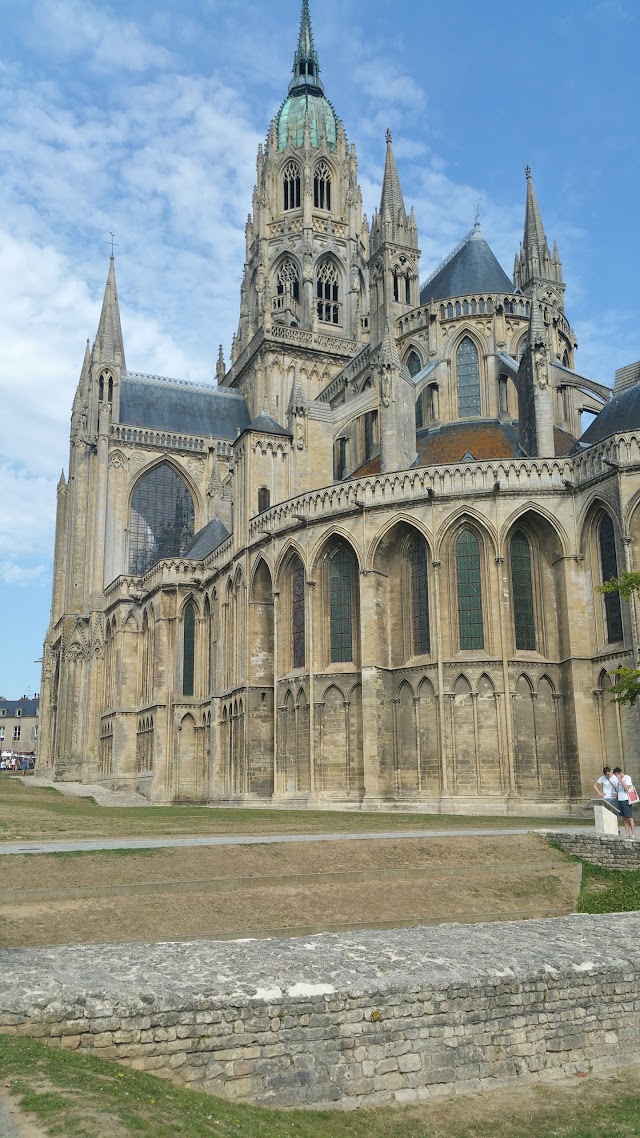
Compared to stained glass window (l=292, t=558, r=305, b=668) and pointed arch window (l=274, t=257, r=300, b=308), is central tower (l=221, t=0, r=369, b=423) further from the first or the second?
stained glass window (l=292, t=558, r=305, b=668)

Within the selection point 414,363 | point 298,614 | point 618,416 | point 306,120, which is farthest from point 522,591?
point 306,120

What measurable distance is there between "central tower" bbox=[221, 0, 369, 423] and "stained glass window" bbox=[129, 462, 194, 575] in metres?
7.65

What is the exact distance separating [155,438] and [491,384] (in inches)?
1080

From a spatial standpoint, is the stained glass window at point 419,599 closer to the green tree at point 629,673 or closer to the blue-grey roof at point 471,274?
the green tree at point 629,673

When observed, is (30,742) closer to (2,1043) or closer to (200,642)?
(200,642)

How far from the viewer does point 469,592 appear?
109 feet

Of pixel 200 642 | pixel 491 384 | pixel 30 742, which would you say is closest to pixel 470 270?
pixel 491 384

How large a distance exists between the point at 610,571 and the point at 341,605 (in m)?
9.80

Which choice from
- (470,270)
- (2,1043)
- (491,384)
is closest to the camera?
(2,1043)

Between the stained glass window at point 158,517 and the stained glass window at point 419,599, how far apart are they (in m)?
28.5

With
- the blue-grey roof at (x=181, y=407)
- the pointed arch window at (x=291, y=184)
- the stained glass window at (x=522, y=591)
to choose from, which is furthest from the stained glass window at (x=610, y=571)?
the pointed arch window at (x=291, y=184)

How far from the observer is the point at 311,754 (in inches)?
1367

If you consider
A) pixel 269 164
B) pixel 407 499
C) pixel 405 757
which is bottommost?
pixel 405 757

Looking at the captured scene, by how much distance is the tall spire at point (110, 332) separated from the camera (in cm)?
6316
